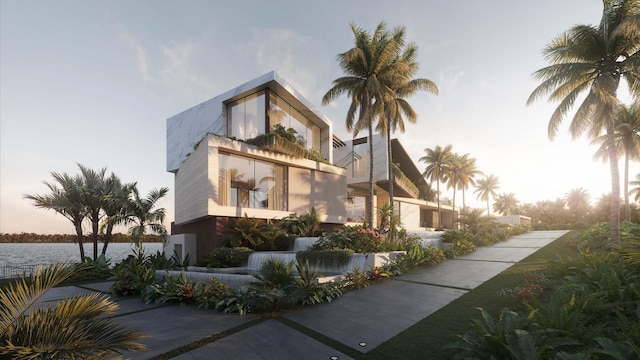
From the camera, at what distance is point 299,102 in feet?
77.4

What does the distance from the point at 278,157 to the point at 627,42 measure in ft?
59.4

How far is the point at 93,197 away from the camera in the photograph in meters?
22.3

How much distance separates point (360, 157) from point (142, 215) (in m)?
19.4

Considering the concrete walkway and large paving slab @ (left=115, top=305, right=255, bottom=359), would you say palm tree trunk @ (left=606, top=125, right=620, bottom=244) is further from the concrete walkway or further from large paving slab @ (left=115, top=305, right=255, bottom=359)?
large paving slab @ (left=115, top=305, right=255, bottom=359)

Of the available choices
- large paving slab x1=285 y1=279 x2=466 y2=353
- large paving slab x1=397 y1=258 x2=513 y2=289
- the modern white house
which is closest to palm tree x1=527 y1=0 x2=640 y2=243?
large paving slab x1=397 y1=258 x2=513 y2=289

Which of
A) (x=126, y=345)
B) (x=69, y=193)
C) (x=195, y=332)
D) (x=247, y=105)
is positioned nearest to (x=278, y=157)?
(x=247, y=105)

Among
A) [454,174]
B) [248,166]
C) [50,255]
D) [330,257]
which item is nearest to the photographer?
[330,257]

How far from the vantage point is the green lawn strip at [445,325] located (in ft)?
17.2

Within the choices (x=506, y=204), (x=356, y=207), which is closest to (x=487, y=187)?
(x=506, y=204)

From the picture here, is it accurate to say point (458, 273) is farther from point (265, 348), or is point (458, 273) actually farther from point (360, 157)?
point (360, 157)

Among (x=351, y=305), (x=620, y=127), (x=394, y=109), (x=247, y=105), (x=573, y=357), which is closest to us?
(x=573, y=357)

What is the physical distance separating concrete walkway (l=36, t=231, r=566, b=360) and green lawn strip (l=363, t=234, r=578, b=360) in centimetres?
23

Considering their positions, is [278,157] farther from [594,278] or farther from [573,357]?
[573,357]

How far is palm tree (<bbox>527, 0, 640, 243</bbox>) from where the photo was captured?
13672mm
